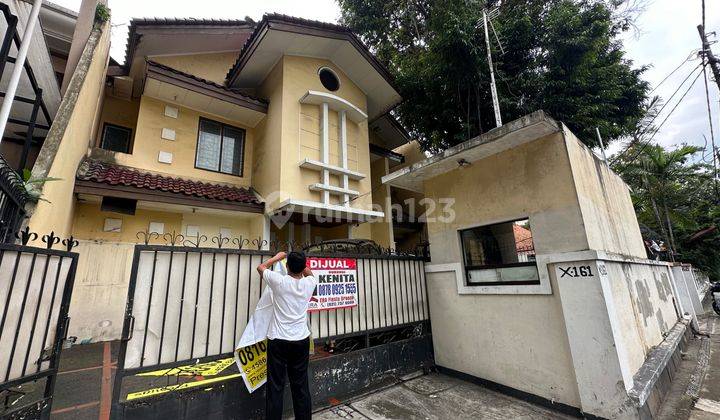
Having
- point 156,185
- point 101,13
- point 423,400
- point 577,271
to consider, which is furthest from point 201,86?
point 577,271

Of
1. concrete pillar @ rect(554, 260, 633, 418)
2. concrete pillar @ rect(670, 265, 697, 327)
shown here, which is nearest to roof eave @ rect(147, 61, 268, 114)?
concrete pillar @ rect(554, 260, 633, 418)

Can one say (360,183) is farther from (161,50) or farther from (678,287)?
(678,287)

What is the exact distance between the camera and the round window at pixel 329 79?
361 inches

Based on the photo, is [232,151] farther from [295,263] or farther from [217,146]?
[295,263]

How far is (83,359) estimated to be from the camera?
5.36 m

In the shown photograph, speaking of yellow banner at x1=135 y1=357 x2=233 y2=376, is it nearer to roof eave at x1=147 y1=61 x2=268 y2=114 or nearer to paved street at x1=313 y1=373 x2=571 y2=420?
paved street at x1=313 y1=373 x2=571 y2=420

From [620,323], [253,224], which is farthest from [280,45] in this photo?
[620,323]

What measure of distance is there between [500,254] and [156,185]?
6.85m

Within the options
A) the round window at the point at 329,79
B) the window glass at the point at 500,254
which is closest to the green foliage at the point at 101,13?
the round window at the point at 329,79

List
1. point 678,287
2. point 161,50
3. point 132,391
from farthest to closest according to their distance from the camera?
point 678,287 < point 161,50 < point 132,391

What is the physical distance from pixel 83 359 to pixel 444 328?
21.1 ft

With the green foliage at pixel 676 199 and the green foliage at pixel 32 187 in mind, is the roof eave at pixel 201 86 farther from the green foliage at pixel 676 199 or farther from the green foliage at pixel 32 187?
the green foliage at pixel 676 199

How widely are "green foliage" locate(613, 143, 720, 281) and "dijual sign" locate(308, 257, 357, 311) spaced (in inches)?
677

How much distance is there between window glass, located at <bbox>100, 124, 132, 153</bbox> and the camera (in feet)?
26.8
